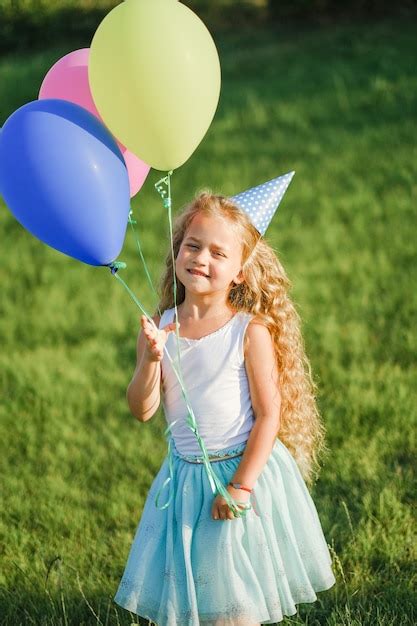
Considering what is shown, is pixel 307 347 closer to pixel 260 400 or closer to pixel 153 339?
pixel 260 400

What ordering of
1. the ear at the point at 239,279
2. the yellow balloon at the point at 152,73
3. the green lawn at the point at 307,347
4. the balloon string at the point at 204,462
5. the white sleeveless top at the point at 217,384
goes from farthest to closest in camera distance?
the green lawn at the point at 307,347
the ear at the point at 239,279
the white sleeveless top at the point at 217,384
the balloon string at the point at 204,462
the yellow balloon at the point at 152,73

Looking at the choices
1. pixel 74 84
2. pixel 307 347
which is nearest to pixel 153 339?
pixel 74 84

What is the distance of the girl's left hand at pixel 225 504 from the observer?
Result: 2.64 metres

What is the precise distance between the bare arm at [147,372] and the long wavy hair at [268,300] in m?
0.23

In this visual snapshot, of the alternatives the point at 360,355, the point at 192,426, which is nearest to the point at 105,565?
the point at 192,426

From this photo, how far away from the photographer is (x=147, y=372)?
8.79ft

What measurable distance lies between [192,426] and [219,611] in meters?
0.47

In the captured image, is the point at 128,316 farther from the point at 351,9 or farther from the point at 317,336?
the point at 351,9

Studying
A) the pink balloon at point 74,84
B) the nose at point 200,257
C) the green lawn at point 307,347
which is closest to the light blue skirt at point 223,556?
the green lawn at point 307,347

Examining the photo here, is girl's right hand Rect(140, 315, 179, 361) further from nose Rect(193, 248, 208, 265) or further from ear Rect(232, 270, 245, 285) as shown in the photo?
ear Rect(232, 270, 245, 285)

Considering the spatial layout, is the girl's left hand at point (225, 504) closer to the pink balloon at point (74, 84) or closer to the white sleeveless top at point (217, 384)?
the white sleeveless top at point (217, 384)

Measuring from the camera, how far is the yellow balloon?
8.18ft

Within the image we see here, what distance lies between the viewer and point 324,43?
37.1 ft

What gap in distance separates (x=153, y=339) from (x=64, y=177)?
44 centimetres
